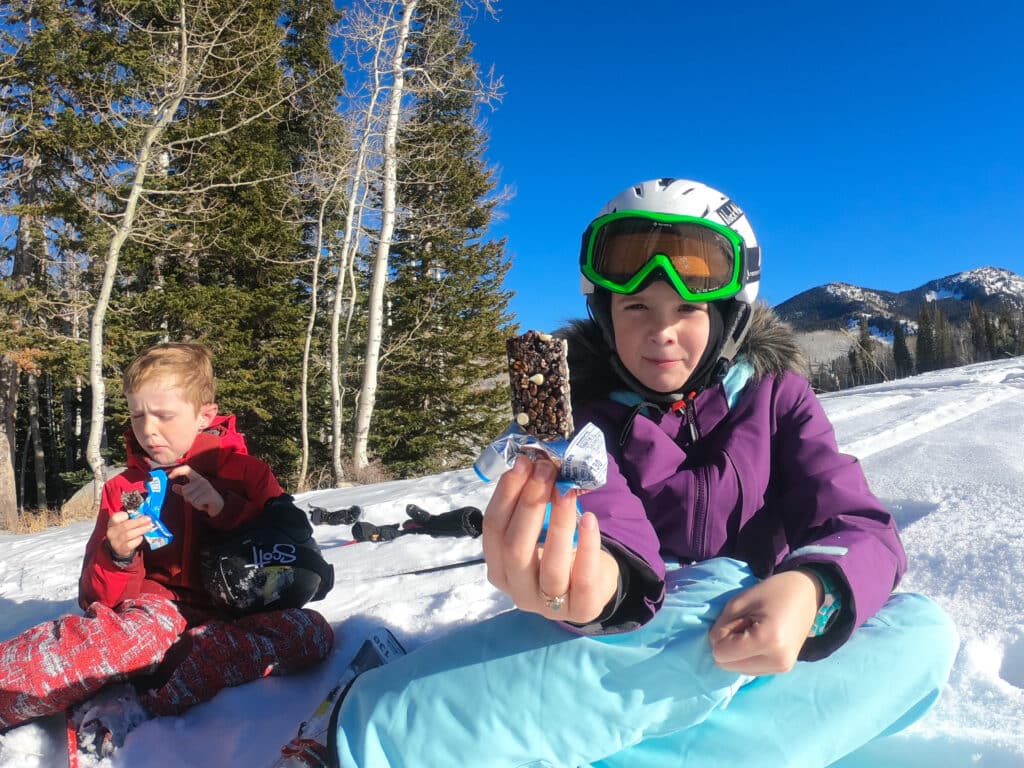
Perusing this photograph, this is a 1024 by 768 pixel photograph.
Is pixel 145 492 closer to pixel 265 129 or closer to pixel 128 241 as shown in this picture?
pixel 128 241

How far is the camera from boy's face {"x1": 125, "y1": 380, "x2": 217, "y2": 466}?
2156mm

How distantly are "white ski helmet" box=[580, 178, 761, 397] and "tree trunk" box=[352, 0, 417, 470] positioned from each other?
11581mm

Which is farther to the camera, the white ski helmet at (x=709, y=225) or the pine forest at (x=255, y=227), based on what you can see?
the pine forest at (x=255, y=227)

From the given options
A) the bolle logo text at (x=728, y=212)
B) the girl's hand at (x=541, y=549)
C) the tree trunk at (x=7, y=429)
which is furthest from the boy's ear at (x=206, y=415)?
the tree trunk at (x=7, y=429)

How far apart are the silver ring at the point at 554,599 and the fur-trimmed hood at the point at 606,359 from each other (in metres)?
0.79

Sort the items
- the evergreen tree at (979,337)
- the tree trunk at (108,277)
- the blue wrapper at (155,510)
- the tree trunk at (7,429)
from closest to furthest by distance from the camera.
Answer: the blue wrapper at (155,510)
the tree trunk at (108,277)
the tree trunk at (7,429)
the evergreen tree at (979,337)

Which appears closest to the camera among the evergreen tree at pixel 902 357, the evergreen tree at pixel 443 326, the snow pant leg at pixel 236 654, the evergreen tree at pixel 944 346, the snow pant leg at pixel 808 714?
the snow pant leg at pixel 808 714

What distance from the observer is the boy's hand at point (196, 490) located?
211 cm

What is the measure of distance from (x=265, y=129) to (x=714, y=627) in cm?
1802

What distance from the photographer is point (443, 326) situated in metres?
17.6

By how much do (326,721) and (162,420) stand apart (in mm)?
1213

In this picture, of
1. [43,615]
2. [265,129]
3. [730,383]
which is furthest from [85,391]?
[730,383]

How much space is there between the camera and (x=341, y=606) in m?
2.68

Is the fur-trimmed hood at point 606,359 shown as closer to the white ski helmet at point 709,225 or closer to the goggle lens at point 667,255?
the white ski helmet at point 709,225
